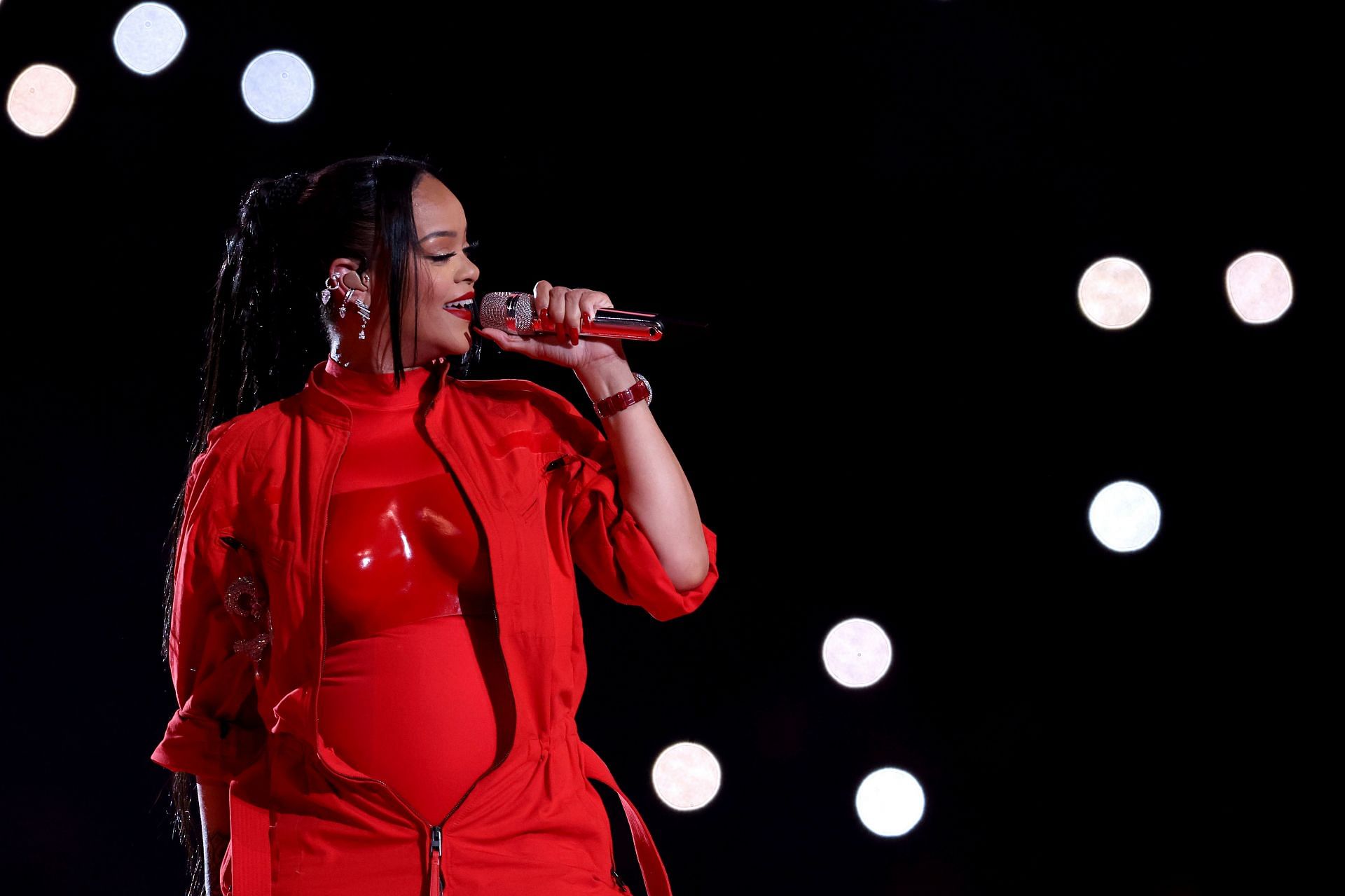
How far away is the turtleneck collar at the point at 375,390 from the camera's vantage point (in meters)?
1.15

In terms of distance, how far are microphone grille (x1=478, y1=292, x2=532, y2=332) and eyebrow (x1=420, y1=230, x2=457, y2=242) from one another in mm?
88

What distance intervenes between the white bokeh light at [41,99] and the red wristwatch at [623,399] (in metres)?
1.26

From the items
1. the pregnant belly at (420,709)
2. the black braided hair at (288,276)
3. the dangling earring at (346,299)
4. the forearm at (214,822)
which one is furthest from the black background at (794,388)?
the pregnant belly at (420,709)

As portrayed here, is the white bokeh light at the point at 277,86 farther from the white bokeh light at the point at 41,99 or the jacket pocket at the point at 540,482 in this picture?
the jacket pocket at the point at 540,482

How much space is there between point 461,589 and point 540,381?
94 centimetres

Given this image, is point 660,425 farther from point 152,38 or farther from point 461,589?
point 152,38

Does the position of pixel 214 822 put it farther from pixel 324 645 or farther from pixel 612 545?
pixel 612 545

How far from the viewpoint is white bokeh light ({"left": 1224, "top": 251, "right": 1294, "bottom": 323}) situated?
1.69 metres

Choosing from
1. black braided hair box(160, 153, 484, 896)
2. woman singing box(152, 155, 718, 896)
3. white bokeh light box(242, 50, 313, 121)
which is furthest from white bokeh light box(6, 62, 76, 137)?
woman singing box(152, 155, 718, 896)

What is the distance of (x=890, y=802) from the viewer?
6.20 feet

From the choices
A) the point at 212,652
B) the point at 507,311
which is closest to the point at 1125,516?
the point at 507,311

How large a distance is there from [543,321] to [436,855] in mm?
477

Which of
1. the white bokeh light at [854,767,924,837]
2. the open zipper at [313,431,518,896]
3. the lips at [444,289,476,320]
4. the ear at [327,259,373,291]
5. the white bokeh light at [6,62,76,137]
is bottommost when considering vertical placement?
the white bokeh light at [854,767,924,837]

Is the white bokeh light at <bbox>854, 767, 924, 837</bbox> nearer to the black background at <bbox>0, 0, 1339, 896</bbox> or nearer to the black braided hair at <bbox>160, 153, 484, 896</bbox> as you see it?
the black background at <bbox>0, 0, 1339, 896</bbox>
